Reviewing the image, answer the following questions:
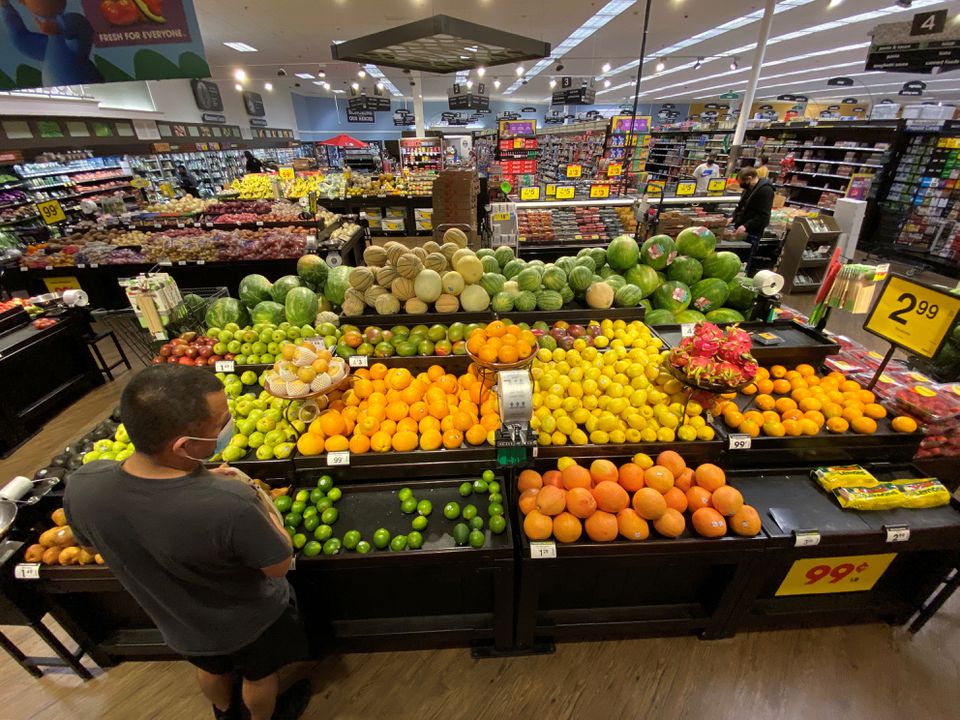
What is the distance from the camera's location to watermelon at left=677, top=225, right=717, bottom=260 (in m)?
3.39

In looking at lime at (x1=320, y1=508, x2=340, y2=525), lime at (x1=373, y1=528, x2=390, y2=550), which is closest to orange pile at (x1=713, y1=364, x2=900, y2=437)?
lime at (x1=373, y1=528, x2=390, y2=550)

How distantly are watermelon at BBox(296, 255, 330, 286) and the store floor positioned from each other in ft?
7.19

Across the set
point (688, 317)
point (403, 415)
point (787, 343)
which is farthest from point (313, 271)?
point (787, 343)

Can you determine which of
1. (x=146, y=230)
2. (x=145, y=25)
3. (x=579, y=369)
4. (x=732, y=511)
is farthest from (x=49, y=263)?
(x=732, y=511)

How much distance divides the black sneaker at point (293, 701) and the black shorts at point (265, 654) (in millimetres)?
480

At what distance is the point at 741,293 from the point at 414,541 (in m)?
3.11

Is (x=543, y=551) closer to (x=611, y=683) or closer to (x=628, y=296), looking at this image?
(x=611, y=683)

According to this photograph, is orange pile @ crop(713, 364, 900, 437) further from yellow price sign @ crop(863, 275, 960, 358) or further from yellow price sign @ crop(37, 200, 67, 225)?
yellow price sign @ crop(37, 200, 67, 225)

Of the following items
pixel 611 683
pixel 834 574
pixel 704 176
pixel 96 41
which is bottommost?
pixel 611 683

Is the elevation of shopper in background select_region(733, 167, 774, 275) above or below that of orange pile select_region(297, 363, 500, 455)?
above

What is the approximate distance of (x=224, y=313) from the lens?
10.4 ft

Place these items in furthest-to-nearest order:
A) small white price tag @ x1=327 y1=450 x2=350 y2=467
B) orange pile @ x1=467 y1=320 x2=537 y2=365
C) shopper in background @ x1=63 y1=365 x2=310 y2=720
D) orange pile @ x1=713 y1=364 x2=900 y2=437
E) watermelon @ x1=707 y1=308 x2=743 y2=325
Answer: watermelon @ x1=707 y1=308 x2=743 y2=325 → orange pile @ x1=713 y1=364 x2=900 y2=437 → small white price tag @ x1=327 y1=450 x2=350 y2=467 → orange pile @ x1=467 y1=320 x2=537 y2=365 → shopper in background @ x1=63 y1=365 x2=310 y2=720

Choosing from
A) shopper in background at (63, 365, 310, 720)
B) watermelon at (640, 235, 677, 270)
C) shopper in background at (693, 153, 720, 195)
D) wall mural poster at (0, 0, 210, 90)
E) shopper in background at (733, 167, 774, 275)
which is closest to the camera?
shopper in background at (63, 365, 310, 720)

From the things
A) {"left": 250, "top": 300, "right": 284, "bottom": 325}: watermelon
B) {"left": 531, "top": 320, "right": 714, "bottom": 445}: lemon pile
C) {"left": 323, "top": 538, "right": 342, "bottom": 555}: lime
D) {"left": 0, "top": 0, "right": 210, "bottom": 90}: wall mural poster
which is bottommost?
{"left": 323, "top": 538, "right": 342, "bottom": 555}: lime
